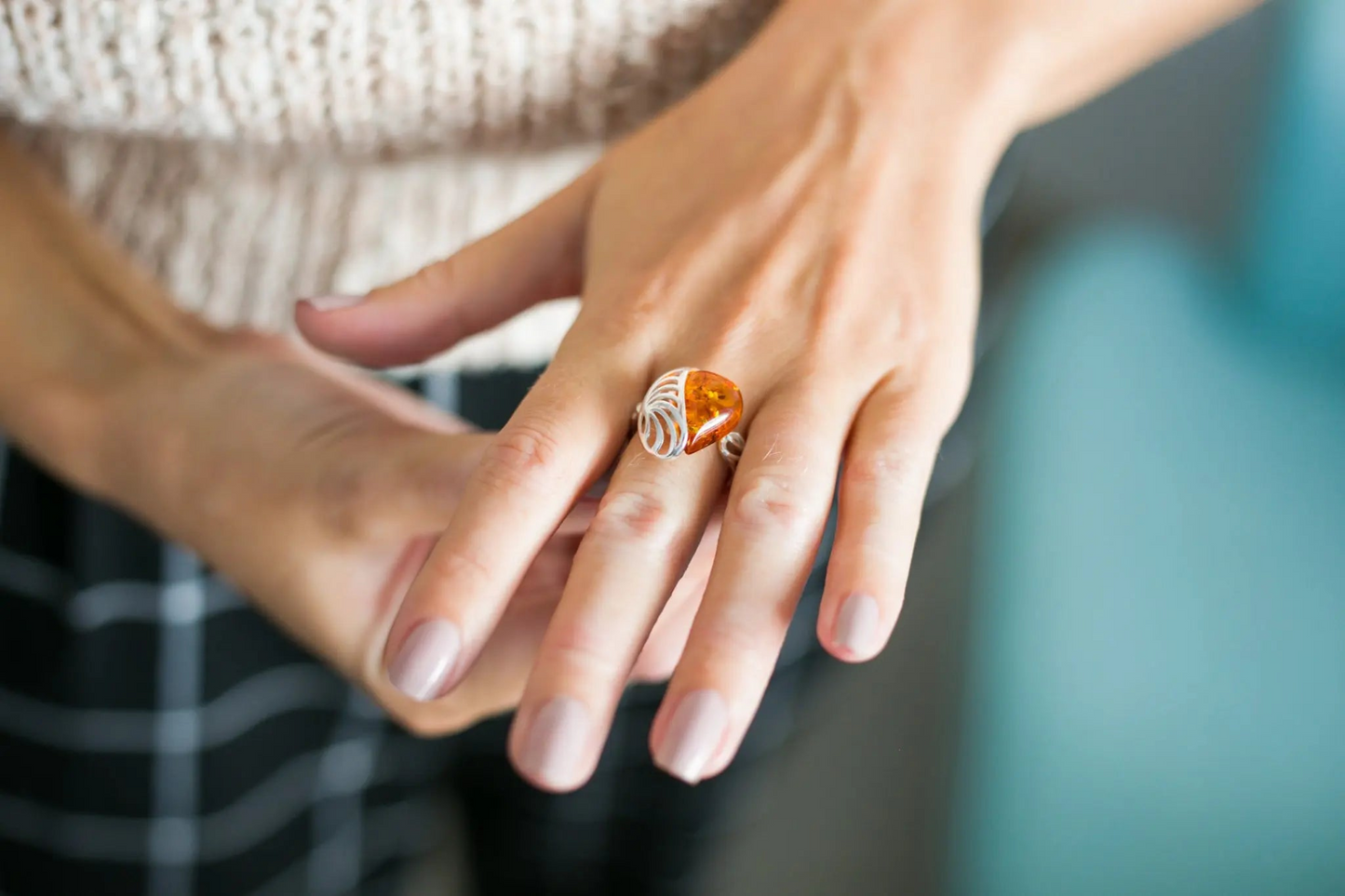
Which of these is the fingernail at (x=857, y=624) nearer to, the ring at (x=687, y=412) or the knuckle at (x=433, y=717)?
the ring at (x=687, y=412)

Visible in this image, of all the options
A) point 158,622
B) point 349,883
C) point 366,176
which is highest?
point 366,176

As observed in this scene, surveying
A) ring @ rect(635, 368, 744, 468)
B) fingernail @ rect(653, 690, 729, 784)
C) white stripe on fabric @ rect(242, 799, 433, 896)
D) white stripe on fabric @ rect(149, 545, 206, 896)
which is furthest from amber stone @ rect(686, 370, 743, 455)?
white stripe on fabric @ rect(242, 799, 433, 896)

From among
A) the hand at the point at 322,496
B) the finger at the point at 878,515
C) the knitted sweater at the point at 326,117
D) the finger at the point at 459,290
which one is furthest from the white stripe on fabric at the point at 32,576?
the finger at the point at 878,515

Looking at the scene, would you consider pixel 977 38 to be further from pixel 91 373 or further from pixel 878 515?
pixel 91 373

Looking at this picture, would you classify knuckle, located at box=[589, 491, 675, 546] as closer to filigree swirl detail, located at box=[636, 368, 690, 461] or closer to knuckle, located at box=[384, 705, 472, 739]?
filigree swirl detail, located at box=[636, 368, 690, 461]

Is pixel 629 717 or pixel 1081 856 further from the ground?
pixel 1081 856

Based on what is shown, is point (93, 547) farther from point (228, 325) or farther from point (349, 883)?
point (349, 883)

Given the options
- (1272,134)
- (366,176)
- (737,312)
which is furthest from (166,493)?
(1272,134)
